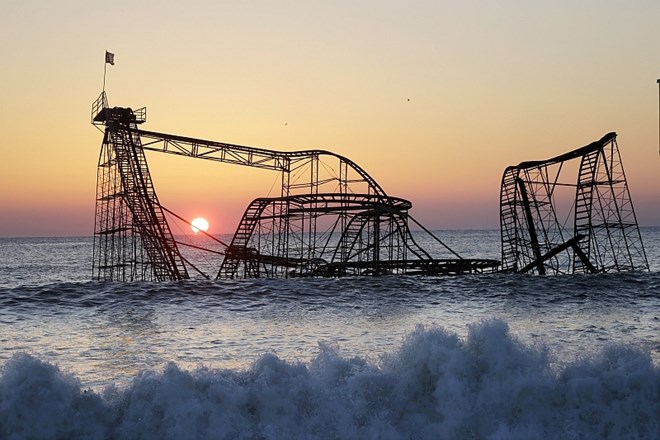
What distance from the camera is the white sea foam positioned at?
8.61 metres

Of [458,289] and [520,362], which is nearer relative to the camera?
[520,362]

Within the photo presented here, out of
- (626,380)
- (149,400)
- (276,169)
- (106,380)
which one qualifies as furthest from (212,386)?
(276,169)

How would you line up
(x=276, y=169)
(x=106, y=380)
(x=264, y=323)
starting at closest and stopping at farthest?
(x=106, y=380) → (x=264, y=323) → (x=276, y=169)

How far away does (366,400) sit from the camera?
9227mm

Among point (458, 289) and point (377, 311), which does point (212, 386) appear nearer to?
point (377, 311)

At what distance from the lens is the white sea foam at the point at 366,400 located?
28.2ft

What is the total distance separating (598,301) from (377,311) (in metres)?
7.98

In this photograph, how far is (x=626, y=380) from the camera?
9297 millimetres

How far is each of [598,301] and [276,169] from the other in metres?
23.5

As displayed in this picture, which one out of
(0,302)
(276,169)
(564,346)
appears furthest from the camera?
(276,169)

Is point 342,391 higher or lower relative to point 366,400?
higher

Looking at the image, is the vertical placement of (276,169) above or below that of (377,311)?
above

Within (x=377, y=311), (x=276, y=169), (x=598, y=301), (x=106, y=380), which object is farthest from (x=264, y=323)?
(x=276, y=169)

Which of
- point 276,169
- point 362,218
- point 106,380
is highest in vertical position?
point 276,169
